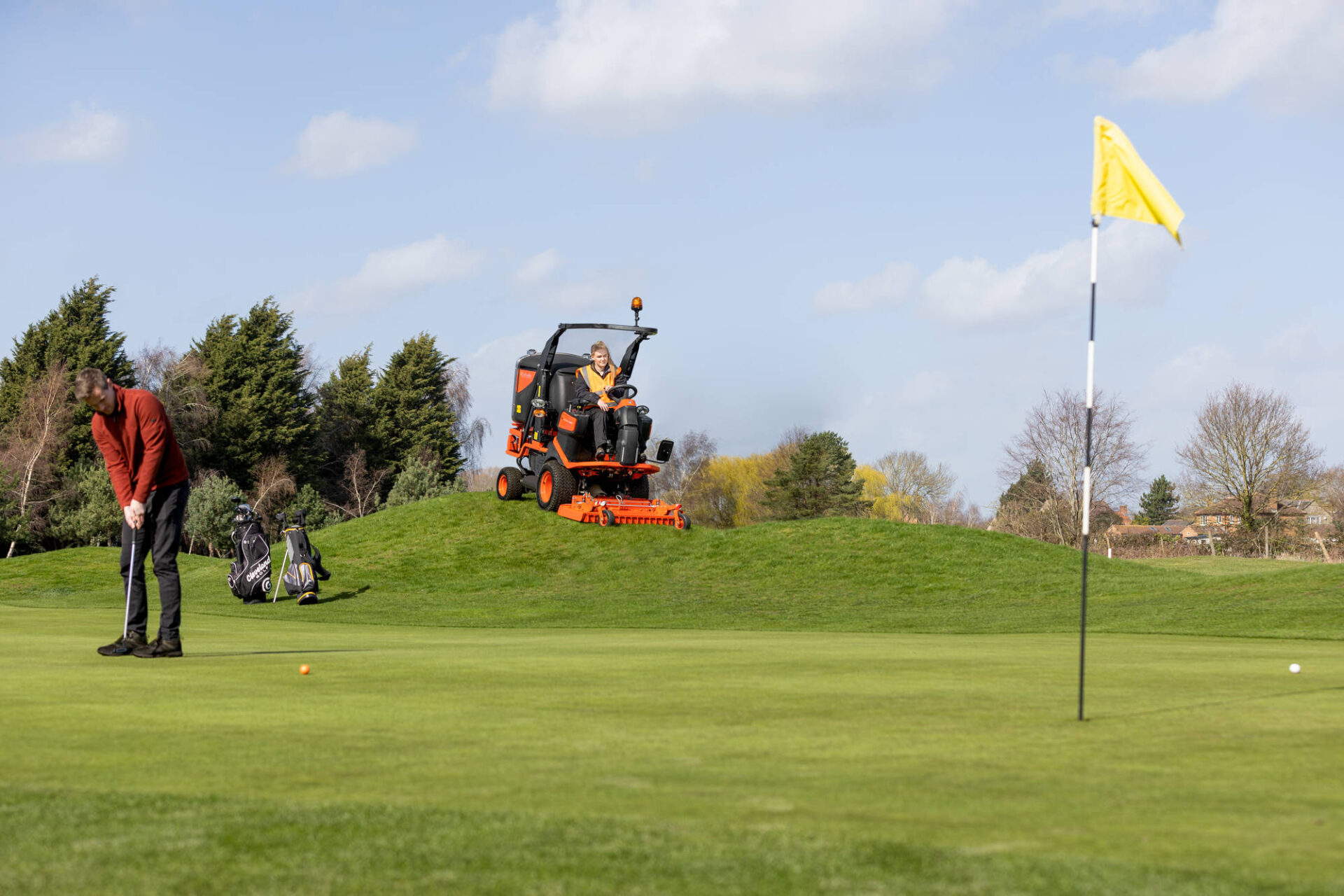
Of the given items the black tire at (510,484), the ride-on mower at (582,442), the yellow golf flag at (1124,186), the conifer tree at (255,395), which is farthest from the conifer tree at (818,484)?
the yellow golf flag at (1124,186)

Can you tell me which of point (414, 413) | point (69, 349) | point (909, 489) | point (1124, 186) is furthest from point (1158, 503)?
point (1124, 186)

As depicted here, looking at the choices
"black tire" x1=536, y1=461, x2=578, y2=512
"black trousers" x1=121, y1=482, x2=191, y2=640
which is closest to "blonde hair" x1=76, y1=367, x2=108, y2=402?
"black trousers" x1=121, y1=482, x2=191, y2=640

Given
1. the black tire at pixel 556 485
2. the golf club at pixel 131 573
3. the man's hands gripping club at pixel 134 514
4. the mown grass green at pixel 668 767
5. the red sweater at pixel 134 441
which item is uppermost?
the black tire at pixel 556 485

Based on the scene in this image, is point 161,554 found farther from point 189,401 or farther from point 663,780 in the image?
point 189,401

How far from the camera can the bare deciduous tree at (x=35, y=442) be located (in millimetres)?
53438

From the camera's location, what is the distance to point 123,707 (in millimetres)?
6910

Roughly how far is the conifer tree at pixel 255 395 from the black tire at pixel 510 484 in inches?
1302

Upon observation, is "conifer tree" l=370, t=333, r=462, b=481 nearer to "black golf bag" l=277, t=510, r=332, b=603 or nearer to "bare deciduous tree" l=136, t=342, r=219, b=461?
"bare deciduous tree" l=136, t=342, r=219, b=461

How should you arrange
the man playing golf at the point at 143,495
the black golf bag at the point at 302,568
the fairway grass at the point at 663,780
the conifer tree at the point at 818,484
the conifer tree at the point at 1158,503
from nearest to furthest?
the fairway grass at the point at 663,780 → the man playing golf at the point at 143,495 → the black golf bag at the point at 302,568 → the conifer tree at the point at 818,484 → the conifer tree at the point at 1158,503

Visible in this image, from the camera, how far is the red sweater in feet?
33.1

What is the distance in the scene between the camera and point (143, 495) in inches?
400

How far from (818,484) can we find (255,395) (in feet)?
112

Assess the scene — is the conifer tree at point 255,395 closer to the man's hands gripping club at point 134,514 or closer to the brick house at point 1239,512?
the brick house at point 1239,512

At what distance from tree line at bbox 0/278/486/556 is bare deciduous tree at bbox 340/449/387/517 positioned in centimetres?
9
